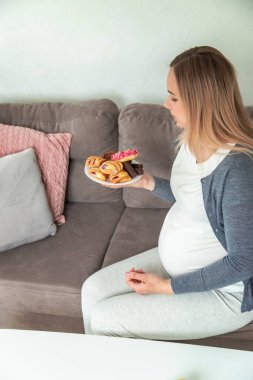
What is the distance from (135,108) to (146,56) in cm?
32

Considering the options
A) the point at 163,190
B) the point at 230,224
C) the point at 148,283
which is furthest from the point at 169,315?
the point at 163,190

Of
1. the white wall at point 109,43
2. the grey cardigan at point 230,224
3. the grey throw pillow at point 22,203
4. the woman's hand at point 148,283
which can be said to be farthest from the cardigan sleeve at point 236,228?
the white wall at point 109,43

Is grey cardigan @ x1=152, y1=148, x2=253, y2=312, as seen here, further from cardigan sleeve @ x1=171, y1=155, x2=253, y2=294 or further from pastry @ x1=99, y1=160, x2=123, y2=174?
pastry @ x1=99, y1=160, x2=123, y2=174

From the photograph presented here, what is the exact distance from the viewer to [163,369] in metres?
0.94

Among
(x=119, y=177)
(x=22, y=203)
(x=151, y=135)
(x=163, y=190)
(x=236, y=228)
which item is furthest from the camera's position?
(x=151, y=135)

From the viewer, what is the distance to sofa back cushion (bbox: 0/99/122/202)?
169 cm

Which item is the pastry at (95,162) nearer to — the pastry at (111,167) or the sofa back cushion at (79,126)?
the pastry at (111,167)

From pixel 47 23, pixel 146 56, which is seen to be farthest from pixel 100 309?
pixel 47 23

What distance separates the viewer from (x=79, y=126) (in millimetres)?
1693

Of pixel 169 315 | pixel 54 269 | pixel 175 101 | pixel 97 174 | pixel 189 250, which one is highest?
pixel 175 101

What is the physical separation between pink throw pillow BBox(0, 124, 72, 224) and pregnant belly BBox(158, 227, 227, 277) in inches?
25.8

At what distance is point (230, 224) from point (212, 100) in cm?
32

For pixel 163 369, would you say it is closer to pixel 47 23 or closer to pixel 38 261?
pixel 38 261

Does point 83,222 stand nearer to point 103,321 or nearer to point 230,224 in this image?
point 103,321
